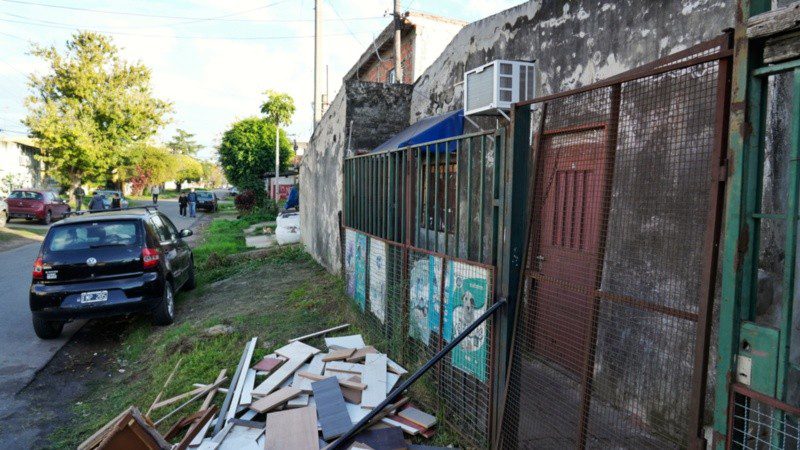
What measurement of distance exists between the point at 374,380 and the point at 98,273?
4390 millimetres

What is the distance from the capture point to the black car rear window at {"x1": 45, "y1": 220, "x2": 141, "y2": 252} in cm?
641

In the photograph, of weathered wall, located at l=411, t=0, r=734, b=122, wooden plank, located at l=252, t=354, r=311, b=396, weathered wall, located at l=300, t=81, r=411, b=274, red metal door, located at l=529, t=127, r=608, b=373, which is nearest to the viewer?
red metal door, located at l=529, t=127, r=608, b=373

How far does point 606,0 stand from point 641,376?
3.42 metres

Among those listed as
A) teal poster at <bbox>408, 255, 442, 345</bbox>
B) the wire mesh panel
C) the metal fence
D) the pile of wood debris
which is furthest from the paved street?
the wire mesh panel

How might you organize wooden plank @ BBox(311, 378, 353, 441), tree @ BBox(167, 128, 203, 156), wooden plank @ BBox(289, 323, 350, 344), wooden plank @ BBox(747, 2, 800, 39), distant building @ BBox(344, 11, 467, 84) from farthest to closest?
tree @ BBox(167, 128, 203, 156), distant building @ BBox(344, 11, 467, 84), wooden plank @ BBox(289, 323, 350, 344), wooden plank @ BBox(311, 378, 353, 441), wooden plank @ BBox(747, 2, 800, 39)

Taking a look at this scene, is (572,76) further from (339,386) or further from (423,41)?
(423,41)

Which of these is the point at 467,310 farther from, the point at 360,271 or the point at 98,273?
the point at 98,273

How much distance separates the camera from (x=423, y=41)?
15.1 m

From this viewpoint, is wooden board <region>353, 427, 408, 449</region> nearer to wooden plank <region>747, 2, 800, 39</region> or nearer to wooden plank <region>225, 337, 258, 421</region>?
wooden plank <region>225, 337, 258, 421</region>

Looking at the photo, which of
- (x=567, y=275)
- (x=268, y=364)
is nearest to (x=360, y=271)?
(x=268, y=364)

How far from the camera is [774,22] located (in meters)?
1.64

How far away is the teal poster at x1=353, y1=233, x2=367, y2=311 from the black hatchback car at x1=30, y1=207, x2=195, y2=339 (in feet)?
9.23

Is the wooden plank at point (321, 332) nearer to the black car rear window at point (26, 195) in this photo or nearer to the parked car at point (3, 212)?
the parked car at point (3, 212)

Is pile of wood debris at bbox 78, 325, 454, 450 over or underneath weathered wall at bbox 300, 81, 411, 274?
underneath
